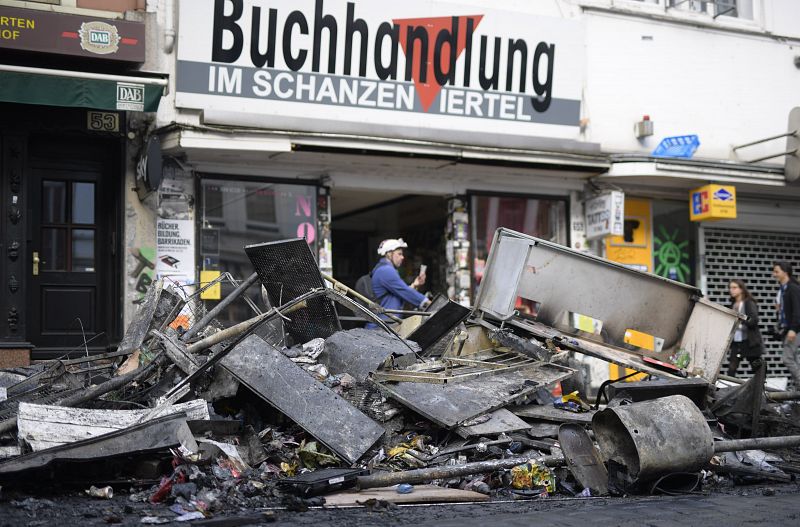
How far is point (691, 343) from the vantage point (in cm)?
938

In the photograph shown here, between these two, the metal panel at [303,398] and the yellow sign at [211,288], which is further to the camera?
the yellow sign at [211,288]

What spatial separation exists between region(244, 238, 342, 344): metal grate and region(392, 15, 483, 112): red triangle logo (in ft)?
15.6

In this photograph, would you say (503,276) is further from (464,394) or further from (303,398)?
(303,398)

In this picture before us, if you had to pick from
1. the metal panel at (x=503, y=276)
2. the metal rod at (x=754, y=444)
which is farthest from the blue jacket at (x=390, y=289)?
the metal rod at (x=754, y=444)

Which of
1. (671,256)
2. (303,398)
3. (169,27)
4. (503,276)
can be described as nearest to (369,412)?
(303,398)

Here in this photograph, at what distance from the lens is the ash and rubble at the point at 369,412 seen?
575 centimetres

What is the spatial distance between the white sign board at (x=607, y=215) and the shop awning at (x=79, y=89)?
22.1ft

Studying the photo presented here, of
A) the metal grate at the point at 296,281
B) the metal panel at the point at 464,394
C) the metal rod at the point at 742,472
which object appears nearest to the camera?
the metal panel at the point at 464,394

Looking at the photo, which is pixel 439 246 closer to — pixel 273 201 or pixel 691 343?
pixel 273 201

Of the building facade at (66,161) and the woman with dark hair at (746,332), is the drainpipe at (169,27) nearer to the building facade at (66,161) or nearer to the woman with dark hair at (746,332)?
the building facade at (66,161)

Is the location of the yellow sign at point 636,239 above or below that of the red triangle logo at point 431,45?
below

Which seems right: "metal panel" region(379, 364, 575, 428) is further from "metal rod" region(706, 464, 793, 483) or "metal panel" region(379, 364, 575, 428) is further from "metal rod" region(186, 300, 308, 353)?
"metal rod" region(706, 464, 793, 483)

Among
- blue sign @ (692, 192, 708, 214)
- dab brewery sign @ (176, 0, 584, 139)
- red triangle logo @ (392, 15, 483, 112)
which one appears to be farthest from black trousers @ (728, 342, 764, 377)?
red triangle logo @ (392, 15, 483, 112)

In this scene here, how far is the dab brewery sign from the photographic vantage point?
10727mm
